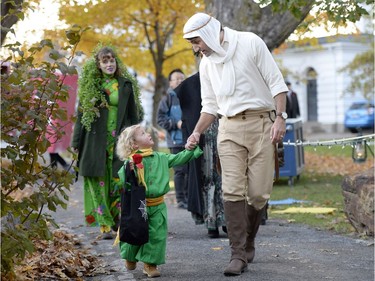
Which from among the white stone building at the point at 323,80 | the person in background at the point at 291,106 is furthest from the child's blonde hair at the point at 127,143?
the white stone building at the point at 323,80

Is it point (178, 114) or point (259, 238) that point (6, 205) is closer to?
point (259, 238)

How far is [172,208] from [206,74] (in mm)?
6384

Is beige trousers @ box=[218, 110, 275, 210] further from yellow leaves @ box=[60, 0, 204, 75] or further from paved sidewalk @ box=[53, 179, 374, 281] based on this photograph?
yellow leaves @ box=[60, 0, 204, 75]

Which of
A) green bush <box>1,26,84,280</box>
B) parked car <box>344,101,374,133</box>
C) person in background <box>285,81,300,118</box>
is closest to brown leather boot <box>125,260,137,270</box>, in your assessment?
green bush <box>1,26,84,280</box>

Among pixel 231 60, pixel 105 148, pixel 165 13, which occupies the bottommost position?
pixel 105 148

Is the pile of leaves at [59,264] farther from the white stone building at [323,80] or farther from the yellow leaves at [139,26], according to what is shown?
the white stone building at [323,80]

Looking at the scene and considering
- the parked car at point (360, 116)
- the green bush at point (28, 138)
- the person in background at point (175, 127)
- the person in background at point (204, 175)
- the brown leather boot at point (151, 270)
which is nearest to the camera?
the green bush at point (28, 138)

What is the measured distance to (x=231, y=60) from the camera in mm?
7152

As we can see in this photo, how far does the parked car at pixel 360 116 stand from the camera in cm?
4434

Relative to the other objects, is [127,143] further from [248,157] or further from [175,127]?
[175,127]

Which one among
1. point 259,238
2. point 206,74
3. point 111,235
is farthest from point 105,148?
point 206,74

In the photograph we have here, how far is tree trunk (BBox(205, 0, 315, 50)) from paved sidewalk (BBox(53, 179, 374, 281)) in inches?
230

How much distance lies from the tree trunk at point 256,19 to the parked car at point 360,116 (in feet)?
93.1

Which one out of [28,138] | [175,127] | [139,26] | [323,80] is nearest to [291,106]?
[175,127]
